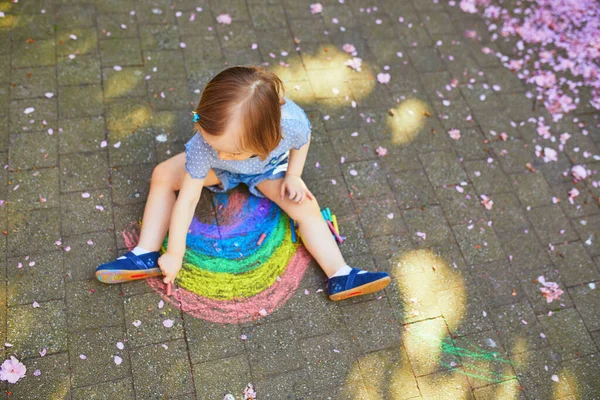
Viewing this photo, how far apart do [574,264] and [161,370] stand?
8.01 feet

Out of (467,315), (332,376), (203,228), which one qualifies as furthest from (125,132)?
(467,315)

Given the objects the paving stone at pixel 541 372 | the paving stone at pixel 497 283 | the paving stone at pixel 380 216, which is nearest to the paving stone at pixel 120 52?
the paving stone at pixel 380 216

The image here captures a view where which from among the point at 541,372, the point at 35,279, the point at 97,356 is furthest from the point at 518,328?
the point at 35,279

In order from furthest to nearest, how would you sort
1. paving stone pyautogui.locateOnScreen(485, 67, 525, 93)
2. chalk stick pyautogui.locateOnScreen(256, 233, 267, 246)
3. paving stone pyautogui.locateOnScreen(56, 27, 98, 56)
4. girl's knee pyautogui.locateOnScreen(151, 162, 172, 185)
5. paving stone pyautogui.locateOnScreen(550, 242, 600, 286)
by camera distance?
1. paving stone pyautogui.locateOnScreen(485, 67, 525, 93)
2. paving stone pyautogui.locateOnScreen(56, 27, 98, 56)
3. paving stone pyautogui.locateOnScreen(550, 242, 600, 286)
4. chalk stick pyautogui.locateOnScreen(256, 233, 267, 246)
5. girl's knee pyautogui.locateOnScreen(151, 162, 172, 185)

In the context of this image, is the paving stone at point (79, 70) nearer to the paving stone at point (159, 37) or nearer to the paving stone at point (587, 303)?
the paving stone at point (159, 37)

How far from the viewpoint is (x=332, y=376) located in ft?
8.27

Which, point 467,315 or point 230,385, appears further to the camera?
point 467,315

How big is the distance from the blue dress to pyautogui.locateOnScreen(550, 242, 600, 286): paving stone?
68.3 inches

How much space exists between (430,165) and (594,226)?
3.62ft

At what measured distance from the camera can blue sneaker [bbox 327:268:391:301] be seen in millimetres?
2564

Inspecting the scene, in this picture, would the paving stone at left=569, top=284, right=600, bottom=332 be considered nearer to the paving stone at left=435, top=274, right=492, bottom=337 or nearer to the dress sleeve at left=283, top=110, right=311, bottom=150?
the paving stone at left=435, top=274, right=492, bottom=337

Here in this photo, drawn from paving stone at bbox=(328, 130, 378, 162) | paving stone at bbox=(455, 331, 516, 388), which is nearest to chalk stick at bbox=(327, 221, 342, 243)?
paving stone at bbox=(328, 130, 378, 162)

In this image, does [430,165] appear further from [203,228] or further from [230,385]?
[230,385]

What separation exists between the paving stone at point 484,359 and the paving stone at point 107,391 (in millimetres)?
1656
